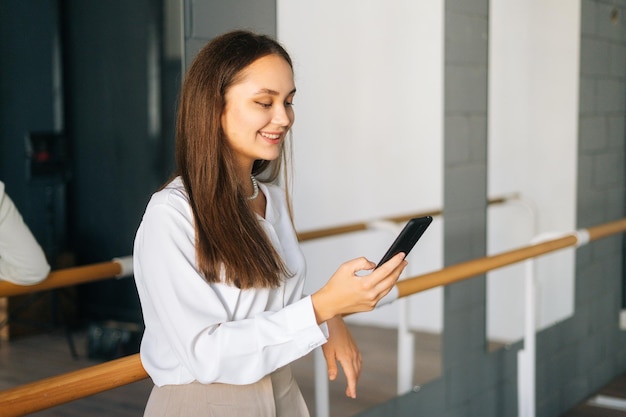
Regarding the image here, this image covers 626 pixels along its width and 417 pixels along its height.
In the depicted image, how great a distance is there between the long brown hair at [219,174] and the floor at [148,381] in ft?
4.27

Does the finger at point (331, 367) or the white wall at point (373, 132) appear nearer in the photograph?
the finger at point (331, 367)

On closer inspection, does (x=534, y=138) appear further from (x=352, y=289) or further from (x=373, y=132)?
(x=352, y=289)

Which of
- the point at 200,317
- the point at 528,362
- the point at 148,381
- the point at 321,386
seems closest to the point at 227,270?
the point at 200,317

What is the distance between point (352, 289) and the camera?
1134 mm

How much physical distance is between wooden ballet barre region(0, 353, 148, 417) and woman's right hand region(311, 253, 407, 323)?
0.91 feet

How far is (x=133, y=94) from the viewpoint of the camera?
4.12 meters

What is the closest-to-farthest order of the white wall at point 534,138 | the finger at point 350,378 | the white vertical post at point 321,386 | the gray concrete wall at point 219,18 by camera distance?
the finger at point 350,378
the gray concrete wall at point 219,18
the white vertical post at point 321,386
the white wall at point 534,138

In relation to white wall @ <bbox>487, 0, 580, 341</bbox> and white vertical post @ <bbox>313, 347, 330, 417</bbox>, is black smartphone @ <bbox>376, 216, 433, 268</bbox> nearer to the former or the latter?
white vertical post @ <bbox>313, 347, 330, 417</bbox>

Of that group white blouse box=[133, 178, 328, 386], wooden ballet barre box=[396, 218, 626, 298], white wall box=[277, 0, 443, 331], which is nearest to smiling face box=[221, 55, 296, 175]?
white blouse box=[133, 178, 328, 386]

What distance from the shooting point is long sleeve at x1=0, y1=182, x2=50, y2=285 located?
1616 millimetres

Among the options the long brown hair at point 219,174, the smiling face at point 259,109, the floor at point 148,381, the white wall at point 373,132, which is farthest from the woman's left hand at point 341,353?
the white wall at point 373,132

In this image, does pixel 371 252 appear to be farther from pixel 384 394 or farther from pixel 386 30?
pixel 384 394

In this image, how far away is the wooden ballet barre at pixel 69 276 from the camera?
159 centimetres

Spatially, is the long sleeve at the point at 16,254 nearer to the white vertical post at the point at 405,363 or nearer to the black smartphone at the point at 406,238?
the black smartphone at the point at 406,238
